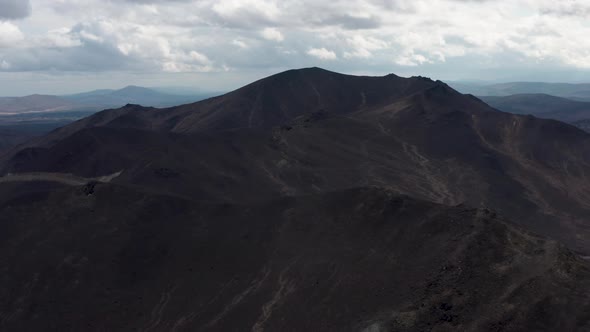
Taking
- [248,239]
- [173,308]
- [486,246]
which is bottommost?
[173,308]

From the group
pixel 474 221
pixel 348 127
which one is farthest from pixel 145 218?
pixel 348 127

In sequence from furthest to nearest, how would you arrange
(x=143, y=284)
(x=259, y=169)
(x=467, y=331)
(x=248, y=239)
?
(x=259, y=169), (x=248, y=239), (x=143, y=284), (x=467, y=331)

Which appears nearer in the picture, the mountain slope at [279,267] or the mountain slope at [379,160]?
the mountain slope at [279,267]

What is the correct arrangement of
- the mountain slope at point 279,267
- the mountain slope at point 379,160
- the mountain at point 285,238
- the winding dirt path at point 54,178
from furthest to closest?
the winding dirt path at point 54,178 < the mountain slope at point 379,160 < the mountain at point 285,238 < the mountain slope at point 279,267

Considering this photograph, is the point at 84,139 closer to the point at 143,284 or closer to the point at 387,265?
the point at 143,284

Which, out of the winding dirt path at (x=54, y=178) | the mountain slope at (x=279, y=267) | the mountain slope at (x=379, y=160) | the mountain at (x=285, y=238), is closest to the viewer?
the mountain slope at (x=279, y=267)

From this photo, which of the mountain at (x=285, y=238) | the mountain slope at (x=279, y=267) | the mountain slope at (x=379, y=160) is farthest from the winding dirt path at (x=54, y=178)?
the mountain slope at (x=279, y=267)

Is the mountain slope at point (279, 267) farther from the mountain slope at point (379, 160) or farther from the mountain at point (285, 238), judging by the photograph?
the mountain slope at point (379, 160)
